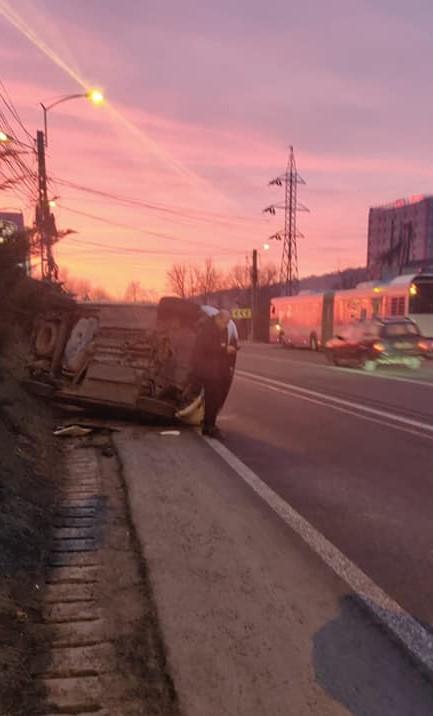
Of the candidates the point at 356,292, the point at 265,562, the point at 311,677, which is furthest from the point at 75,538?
the point at 356,292

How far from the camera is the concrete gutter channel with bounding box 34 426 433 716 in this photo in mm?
2840

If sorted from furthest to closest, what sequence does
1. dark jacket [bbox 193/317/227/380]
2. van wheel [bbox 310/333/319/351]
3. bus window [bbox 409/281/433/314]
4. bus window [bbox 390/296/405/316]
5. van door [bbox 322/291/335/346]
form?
van wheel [bbox 310/333/319/351] → van door [bbox 322/291/335/346] → bus window [bbox 390/296/405/316] → bus window [bbox 409/281/433/314] → dark jacket [bbox 193/317/227/380]

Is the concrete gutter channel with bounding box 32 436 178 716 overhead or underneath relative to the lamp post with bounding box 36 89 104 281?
underneath

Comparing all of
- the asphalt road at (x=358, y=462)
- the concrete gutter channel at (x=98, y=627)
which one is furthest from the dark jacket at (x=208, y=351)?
the concrete gutter channel at (x=98, y=627)

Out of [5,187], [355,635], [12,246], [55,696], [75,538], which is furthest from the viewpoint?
[12,246]

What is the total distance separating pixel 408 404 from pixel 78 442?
281 inches

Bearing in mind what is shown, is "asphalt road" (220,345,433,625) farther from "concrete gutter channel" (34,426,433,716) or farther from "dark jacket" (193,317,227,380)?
"dark jacket" (193,317,227,380)

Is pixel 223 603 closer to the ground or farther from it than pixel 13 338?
closer to the ground

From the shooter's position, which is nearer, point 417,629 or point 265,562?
point 417,629

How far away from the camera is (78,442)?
27.2ft

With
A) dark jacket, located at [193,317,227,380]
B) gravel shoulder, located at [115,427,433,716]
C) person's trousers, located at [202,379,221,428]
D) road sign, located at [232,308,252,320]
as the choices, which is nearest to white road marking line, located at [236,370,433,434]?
person's trousers, located at [202,379,221,428]

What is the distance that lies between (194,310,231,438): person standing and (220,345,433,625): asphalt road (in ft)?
1.68

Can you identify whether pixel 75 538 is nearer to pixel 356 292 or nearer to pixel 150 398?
pixel 150 398

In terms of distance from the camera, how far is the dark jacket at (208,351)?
897 centimetres
